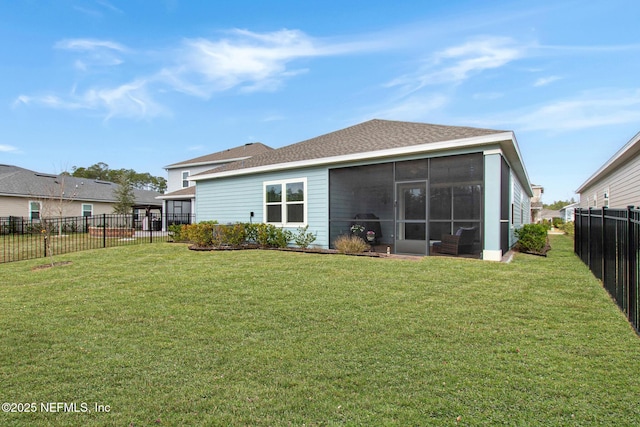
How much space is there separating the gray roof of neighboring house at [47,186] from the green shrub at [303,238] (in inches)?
659

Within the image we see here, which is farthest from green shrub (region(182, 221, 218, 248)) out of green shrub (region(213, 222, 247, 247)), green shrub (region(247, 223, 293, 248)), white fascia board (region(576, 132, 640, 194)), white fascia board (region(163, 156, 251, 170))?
white fascia board (region(576, 132, 640, 194))

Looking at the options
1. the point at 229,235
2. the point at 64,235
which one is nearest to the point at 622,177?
the point at 229,235

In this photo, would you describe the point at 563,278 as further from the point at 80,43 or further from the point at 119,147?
the point at 119,147

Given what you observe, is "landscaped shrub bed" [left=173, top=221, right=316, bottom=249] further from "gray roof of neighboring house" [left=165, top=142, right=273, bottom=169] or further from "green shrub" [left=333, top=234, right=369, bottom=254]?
"gray roof of neighboring house" [left=165, top=142, right=273, bottom=169]

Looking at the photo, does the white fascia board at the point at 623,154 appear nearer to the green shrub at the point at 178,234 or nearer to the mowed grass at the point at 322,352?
the mowed grass at the point at 322,352

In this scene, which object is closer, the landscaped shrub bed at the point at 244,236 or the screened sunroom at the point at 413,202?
the screened sunroom at the point at 413,202

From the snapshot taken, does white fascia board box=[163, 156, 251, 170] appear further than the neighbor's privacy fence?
Yes

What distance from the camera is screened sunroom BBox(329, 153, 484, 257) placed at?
8.62 m

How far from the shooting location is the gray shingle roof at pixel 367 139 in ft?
29.0

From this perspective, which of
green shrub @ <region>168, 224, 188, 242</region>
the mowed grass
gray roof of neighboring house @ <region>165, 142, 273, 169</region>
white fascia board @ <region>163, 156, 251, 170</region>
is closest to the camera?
the mowed grass

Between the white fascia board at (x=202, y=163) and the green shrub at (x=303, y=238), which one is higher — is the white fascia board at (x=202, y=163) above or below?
above

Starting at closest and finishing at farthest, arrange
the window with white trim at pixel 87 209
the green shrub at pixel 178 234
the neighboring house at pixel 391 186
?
1. the neighboring house at pixel 391 186
2. the green shrub at pixel 178 234
3. the window with white trim at pixel 87 209

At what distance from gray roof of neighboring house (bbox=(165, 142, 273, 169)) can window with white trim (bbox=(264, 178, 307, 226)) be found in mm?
12161

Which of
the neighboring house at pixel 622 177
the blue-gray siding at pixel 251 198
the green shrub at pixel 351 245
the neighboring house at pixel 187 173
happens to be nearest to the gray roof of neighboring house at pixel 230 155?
the neighboring house at pixel 187 173
